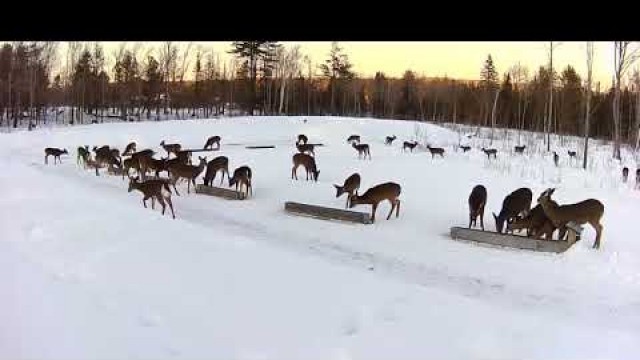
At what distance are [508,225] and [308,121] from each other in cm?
2941

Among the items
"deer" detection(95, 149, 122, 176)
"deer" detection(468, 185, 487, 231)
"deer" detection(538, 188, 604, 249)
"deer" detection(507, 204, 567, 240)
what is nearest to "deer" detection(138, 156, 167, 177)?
"deer" detection(95, 149, 122, 176)

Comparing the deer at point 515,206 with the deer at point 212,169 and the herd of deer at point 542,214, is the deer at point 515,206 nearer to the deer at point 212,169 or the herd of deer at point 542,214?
the herd of deer at point 542,214

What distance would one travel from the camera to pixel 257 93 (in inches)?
2628

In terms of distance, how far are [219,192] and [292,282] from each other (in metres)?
9.10

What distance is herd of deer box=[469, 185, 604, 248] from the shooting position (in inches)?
439

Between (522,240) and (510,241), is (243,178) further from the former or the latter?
(522,240)

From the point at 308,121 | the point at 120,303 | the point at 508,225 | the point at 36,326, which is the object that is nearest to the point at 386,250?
the point at 508,225

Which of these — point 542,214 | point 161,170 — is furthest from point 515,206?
point 161,170

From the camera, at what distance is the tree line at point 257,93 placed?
5312cm

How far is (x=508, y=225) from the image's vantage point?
39.7 feet

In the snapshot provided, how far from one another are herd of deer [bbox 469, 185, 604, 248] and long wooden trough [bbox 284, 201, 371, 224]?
2.36m

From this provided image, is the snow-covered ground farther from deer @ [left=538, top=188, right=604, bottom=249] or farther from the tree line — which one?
the tree line
